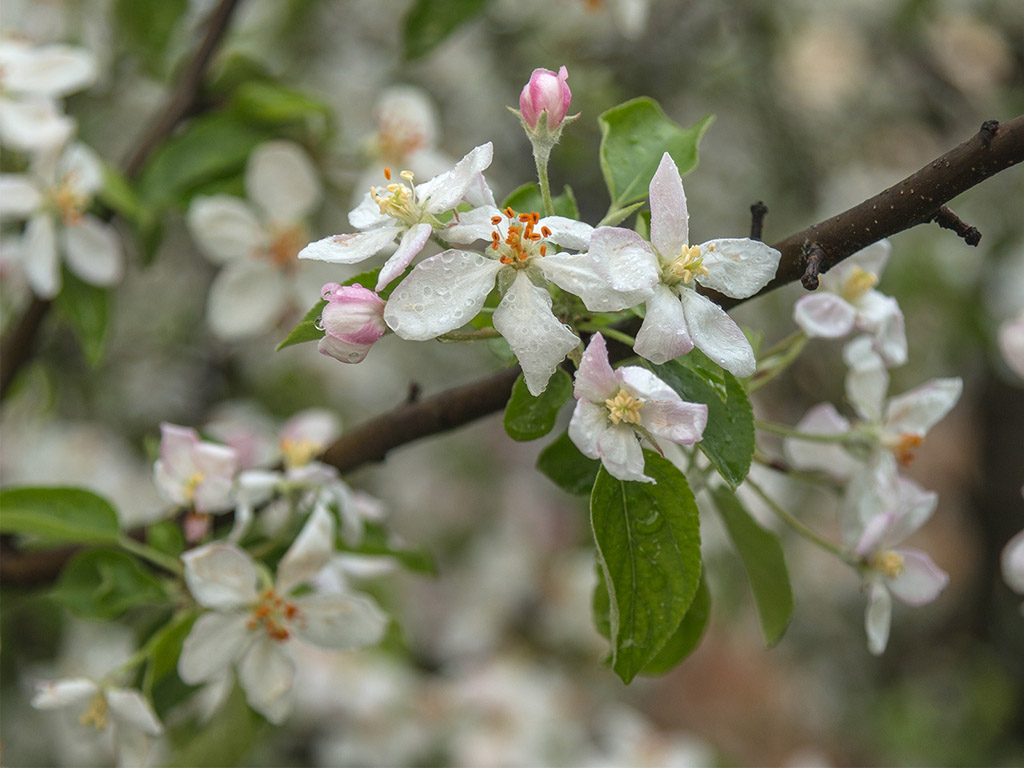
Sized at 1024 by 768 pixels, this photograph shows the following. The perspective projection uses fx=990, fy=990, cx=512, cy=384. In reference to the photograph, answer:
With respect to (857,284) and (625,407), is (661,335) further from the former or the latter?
(857,284)

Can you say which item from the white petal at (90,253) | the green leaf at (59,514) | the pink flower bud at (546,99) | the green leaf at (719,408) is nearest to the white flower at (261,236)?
the white petal at (90,253)

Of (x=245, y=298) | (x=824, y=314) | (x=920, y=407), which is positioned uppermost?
(x=824, y=314)

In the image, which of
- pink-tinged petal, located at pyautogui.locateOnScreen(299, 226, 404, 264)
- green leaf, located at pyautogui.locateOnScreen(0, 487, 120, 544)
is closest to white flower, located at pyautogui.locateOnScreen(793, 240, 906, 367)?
pink-tinged petal, located at pyautogui.locateOnScreen(299, 226, 404, 264)

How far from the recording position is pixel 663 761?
79.8 inches

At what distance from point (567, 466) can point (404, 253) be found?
0.82 ft

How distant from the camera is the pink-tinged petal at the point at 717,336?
2.10 feet

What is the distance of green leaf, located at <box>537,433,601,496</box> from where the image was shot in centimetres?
79

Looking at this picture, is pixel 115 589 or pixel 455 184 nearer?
pixel 455 184

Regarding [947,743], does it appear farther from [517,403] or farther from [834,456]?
[517,403]

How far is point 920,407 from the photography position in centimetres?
87

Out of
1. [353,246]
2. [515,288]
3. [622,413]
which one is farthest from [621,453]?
[353,246]

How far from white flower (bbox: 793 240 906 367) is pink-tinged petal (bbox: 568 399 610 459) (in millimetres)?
238

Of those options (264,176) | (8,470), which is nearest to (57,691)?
(264,176)

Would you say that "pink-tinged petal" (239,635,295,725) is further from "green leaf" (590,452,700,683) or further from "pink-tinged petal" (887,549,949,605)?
"pink-tinged petal" (887,549,949,605)
